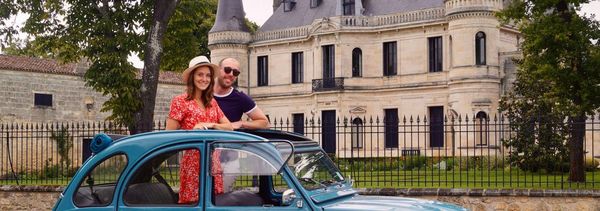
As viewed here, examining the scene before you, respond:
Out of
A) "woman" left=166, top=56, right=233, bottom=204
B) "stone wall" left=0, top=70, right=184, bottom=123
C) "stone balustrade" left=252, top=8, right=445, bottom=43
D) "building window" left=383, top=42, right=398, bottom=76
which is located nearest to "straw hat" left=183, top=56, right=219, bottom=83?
"woman" left=166, top=56, right=233, bottom=204

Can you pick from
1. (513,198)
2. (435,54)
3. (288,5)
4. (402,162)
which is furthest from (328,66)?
(513,198)

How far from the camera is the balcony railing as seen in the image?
150ft

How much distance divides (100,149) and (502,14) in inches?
523

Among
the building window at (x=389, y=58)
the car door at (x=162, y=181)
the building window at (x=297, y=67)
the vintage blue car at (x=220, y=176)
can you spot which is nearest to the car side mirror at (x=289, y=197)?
the vintage blue car at (x=220, y=176)

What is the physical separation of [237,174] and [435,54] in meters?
38.4

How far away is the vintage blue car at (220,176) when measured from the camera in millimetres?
6047

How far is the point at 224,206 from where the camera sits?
241 inches

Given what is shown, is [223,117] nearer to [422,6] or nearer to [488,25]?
[488,25]

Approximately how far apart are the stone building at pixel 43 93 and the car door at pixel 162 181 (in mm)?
29261

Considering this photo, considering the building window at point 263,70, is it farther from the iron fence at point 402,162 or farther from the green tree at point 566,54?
the green tree at point 566,54

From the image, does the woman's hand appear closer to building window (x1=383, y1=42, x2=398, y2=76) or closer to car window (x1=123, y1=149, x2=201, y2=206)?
car window (x1=123, y1=149, x2=201, y2=206)

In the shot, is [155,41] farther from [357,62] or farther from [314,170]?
[357,62]

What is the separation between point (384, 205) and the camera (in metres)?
6.02

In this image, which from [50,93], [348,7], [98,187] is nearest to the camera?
[98,187]
